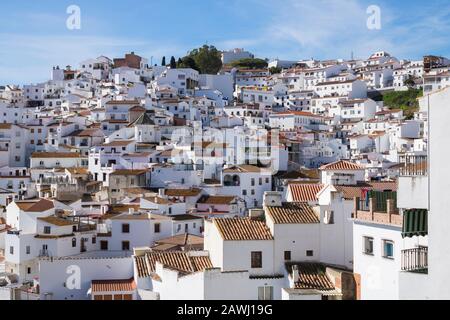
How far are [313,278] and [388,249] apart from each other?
3619mm

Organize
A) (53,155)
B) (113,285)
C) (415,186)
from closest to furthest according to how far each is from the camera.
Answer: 1. (415,186)
2. (113,285)
3. (53,155)

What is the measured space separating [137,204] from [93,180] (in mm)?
9981

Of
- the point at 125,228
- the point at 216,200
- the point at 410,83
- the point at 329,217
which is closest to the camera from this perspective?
the point at 329,217

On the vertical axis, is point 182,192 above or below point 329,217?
below

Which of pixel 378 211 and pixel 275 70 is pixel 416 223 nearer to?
pixel 378 211

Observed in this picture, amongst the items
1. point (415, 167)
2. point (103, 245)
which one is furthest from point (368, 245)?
point (103, 245)

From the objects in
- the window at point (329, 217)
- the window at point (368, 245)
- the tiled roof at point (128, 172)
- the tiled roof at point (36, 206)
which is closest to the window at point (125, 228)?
the tiled roof at point (36, 206)

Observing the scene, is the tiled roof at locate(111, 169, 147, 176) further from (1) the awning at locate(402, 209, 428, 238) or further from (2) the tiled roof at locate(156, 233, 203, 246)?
(1) the awning at locate(402, 209, 428, 238)

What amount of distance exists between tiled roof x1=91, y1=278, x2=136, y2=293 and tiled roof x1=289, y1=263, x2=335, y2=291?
5987 millimetres

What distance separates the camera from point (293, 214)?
18.4 metres

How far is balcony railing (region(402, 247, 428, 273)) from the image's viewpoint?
351 inches
